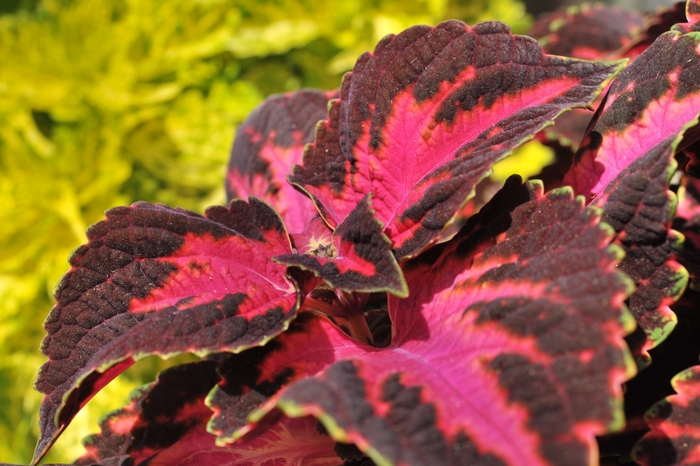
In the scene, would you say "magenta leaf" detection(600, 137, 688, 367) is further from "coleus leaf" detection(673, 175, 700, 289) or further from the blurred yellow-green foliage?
the blurred yellow-green foliage

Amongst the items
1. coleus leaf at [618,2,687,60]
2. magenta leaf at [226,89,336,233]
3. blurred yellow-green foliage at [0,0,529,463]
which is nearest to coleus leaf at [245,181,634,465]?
magenta leaf at [226,89,336,233]

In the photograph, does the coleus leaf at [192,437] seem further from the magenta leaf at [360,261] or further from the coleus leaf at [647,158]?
the coleus leaf at [647,158]

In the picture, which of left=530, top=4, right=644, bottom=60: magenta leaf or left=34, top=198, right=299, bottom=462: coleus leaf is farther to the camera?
left=530, top=4, right=644, bottom=60: magenta leaf

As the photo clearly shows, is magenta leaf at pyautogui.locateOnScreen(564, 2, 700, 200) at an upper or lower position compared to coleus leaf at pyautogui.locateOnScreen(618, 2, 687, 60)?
lower

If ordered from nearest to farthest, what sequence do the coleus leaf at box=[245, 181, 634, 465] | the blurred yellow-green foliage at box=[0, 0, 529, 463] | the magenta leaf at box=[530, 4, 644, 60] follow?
the coleus leaf at box=[245, 181, 634, 465], the magenta leaf at box=[530, 4, 644, 60], the blurred yellow-green foliage at box=[0, 0, 529, 463]

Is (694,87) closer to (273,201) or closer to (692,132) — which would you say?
(692,132)

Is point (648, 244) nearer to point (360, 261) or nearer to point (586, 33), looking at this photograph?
point (360, 261)
